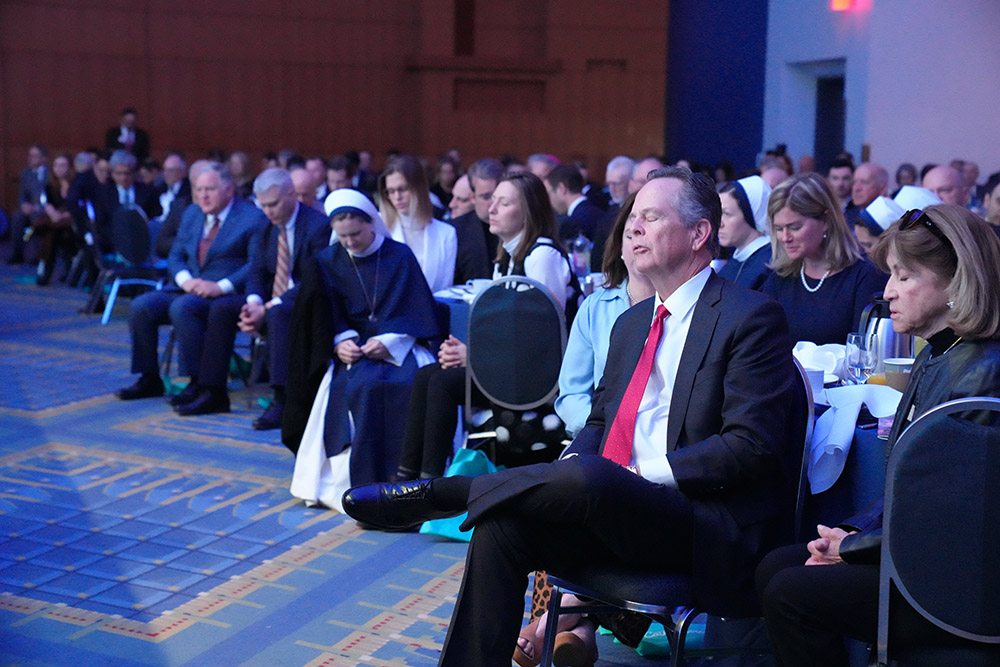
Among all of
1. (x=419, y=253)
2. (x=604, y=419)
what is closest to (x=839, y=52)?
(x=419, y=253)

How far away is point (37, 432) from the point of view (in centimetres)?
542

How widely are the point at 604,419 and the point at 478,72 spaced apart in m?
13.5

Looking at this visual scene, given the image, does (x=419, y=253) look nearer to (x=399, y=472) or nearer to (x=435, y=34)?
(x=399, y=472)

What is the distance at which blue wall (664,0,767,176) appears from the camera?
50.8 ft

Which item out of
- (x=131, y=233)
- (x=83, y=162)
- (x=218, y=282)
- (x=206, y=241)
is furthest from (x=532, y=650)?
(x=83, y=162)

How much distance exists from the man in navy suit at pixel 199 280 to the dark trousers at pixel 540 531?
411 centimetres

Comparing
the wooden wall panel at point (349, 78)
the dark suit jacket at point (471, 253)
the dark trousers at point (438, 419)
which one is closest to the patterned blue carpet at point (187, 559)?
the dark trousers at point (438, 419)

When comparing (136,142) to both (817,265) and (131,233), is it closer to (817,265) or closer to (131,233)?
(131,233)

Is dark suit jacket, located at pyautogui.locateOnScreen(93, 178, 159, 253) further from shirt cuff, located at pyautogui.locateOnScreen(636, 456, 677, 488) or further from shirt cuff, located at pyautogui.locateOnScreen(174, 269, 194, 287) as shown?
shirt cuff, located at pyautogui.locateOnScreen(636, 456, 677, 488)

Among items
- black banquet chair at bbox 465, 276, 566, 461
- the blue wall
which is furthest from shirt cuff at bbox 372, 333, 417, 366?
the blue wall

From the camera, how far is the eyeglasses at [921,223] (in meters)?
2.16

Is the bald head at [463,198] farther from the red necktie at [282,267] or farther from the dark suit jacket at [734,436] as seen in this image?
the dark suit jacket at [734,436]

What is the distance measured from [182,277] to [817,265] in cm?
397

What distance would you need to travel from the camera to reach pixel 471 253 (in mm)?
5848
